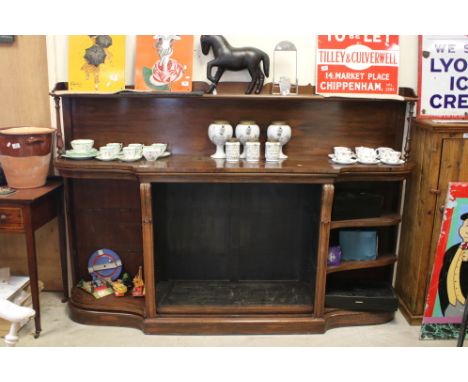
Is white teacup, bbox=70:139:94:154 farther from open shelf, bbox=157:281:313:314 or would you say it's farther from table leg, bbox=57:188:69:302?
open shelf, bbox=157:281:313:314

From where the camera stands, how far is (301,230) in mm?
2947

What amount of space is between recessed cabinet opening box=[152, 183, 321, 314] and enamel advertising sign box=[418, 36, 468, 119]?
0.88m

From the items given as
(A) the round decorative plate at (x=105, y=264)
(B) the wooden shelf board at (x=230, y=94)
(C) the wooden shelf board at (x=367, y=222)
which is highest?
(B) the wooden shelf board at (x=230, y=94)

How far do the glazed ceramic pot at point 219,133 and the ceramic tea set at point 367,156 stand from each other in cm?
63

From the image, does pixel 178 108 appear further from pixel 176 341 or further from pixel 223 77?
pixel 176 341

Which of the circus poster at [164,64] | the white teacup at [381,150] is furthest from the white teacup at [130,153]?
the white teacup at [381,150]

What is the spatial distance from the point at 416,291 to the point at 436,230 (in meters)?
0.39

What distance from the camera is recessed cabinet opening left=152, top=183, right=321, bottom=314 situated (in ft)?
9.29

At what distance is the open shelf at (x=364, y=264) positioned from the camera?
2666 millimetres

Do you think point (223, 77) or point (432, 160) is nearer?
point (432, 160)

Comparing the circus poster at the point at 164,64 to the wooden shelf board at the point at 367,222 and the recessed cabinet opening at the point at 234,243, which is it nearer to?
the recessed cabinet opening at the point at 234,243

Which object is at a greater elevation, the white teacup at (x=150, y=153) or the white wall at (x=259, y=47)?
the white wall at (x=259, y=47)

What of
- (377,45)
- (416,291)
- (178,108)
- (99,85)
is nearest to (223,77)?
(178,108)

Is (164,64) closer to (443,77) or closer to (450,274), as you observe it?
(443,77)
